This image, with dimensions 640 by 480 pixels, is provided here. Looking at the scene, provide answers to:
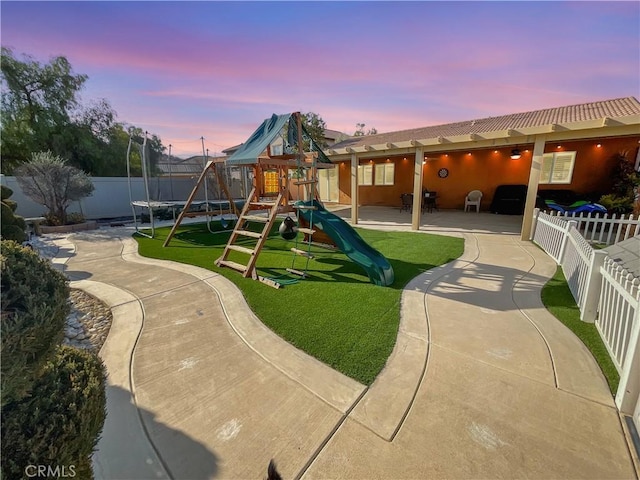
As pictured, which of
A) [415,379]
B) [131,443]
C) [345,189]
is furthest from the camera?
[345,189]

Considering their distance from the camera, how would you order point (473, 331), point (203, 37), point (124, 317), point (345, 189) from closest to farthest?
point (473, 331), point (124, 317), point (203, 37), point (345, 189)

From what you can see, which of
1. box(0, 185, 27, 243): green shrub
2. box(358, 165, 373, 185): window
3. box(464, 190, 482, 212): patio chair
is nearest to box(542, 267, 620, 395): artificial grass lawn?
box(0, 185, 27, 243): green shrub

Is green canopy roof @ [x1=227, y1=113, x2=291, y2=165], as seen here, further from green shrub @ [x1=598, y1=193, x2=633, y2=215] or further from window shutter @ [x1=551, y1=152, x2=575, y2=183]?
window shutter @ [x1=551, y1=152, x2=575, y2=183]

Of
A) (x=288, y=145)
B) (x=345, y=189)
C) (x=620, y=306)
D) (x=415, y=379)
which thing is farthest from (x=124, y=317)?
(x=345, y=189)

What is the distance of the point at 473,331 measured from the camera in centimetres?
296

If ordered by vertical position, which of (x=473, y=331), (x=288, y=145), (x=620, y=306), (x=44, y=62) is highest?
(x=44, y=62)

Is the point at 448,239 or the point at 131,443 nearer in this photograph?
the point at 131,443

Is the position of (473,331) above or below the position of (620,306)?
below

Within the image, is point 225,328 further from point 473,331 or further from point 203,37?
point 203,37

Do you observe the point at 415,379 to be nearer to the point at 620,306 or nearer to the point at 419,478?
the point at 419,478

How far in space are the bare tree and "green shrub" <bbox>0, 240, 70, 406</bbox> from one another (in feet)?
33.5

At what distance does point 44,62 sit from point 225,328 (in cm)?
1624

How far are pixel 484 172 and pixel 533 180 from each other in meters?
6.32

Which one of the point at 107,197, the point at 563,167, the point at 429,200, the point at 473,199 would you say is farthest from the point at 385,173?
the point at 107,197
